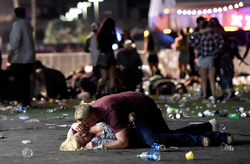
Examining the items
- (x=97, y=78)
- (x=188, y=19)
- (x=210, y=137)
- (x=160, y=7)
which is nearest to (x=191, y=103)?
(x=97, y=78)

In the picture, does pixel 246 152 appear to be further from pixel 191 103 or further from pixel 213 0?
pixel 213 0

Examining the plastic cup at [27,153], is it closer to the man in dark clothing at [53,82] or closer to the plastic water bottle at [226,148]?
the plastic water bottle at [226,148]

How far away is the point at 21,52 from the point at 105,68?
2450mm

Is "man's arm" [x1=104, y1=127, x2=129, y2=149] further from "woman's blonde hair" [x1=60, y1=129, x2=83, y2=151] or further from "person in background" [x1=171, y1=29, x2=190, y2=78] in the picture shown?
"person in background" [x1=171, y1=29, x2=190, y2=78]

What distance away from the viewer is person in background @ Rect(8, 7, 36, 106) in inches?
487

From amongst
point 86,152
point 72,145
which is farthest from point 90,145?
point 72,145

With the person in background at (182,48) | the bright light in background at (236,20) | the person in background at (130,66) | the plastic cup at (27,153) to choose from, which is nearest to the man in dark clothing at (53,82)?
the person in background at (130,66)

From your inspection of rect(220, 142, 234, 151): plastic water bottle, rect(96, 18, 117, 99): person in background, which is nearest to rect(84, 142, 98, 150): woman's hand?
rect(220, 142, 234, 151): plastic water bottle

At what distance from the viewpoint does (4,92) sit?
1454 cm

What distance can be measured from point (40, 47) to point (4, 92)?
16.0m

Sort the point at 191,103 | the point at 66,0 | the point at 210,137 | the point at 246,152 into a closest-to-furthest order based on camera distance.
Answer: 1. the point at 246,152
2. the point at 210,137
3. the point at 191,103
4. the point at 66,0

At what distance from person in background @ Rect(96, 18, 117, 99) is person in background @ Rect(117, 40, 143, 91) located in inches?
47.2

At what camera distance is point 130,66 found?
607 inches

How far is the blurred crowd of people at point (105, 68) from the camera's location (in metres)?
12.5
